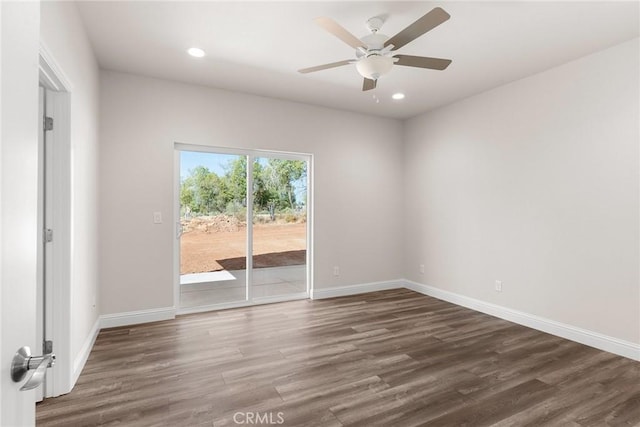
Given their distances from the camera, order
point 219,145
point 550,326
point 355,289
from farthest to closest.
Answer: point 355,289 → point 219,145 → point 550,326

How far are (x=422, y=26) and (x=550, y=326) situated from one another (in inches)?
129

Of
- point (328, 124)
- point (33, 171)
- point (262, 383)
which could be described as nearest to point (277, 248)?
point (328, 124)

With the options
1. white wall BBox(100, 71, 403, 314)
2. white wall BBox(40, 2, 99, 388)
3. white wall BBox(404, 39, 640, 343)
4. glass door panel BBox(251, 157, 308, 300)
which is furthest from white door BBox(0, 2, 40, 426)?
white wall BBox(404, 39, 640, 343)

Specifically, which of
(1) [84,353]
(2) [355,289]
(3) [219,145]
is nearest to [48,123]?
(1) [84,353]

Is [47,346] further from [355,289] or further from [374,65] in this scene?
[355,289]

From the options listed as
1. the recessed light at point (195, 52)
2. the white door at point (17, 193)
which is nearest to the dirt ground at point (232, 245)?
the recessed light at point (195, 52)

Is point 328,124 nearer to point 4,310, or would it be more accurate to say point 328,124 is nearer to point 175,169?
point 175,169

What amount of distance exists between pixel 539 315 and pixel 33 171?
14.3 ft

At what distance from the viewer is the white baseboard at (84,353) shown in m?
2.41

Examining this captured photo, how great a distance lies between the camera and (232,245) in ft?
14.2

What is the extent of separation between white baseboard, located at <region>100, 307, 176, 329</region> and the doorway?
187 mm

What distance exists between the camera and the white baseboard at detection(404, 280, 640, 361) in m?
2.93

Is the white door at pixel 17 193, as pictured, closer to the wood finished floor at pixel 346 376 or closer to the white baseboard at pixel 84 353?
the wood finished floor at pixel 346 376

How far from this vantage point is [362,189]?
5.11 meters
